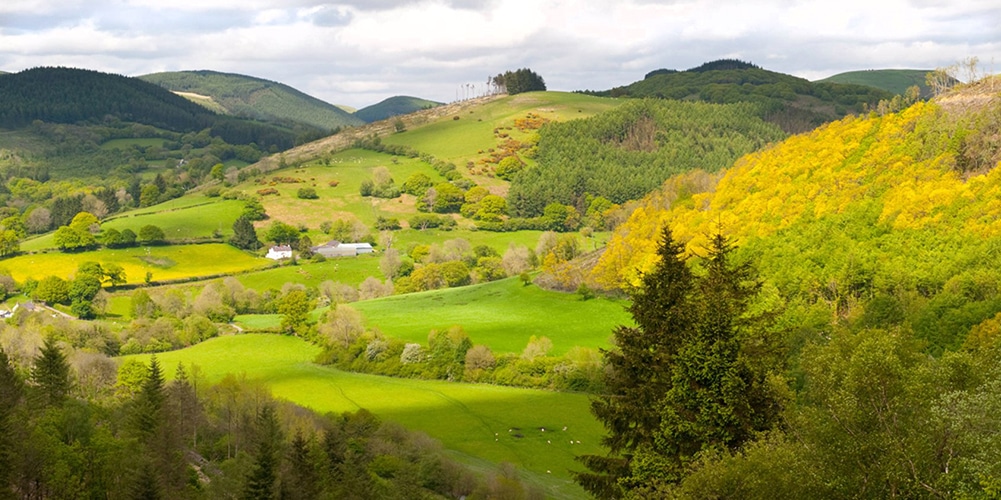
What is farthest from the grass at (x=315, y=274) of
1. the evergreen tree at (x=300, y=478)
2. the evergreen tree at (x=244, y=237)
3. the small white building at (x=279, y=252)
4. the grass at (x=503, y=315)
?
the evergreen tree at (x=300, y=478)

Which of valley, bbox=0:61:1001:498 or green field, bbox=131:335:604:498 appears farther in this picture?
green field, bbox=131:335:604:498

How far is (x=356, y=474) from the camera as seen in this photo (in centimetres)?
5959

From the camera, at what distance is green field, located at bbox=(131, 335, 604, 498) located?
7644cm

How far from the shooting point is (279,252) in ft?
633

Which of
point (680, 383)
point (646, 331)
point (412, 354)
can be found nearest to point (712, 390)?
point (680, 383)

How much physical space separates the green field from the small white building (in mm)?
72297

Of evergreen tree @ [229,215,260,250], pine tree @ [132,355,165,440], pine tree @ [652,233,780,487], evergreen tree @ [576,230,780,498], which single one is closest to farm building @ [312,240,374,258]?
evergreen tree @ [229,215,260,250]

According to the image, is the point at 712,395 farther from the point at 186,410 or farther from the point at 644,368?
the point at 186,410

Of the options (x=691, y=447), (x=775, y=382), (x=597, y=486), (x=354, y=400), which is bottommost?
(x=354, y=400)

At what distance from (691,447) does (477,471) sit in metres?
44.0

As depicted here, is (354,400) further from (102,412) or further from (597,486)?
(597,486)

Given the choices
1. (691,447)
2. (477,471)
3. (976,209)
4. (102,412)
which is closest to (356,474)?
(477,471)

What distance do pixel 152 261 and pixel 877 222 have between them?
13969cm

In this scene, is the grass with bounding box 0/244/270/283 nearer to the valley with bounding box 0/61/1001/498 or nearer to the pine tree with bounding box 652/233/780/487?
the valley with bounding box 0/61/1001/498
